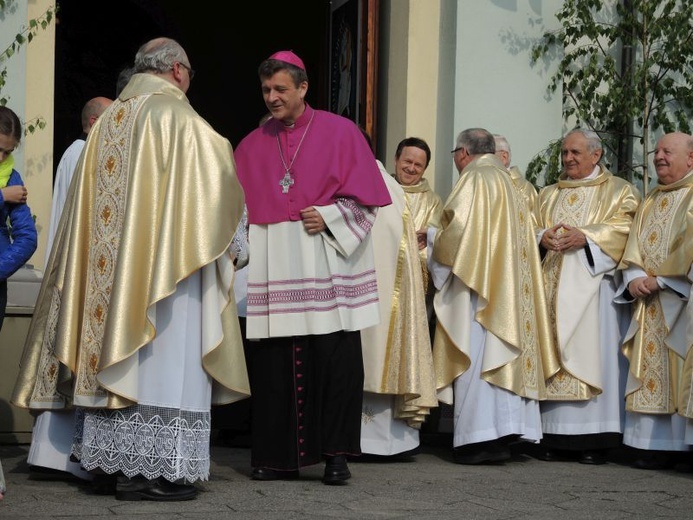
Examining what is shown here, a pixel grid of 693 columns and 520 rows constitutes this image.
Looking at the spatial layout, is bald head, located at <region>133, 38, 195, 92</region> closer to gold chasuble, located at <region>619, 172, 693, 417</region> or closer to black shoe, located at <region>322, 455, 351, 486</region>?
black shoe, located at <region>322, 455, 351, 486</region>

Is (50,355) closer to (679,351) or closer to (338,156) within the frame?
(338,156)

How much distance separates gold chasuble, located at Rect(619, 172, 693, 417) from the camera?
7.79m

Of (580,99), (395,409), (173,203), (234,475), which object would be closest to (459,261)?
(395,409)

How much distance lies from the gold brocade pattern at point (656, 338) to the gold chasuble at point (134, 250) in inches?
111

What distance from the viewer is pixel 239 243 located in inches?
245

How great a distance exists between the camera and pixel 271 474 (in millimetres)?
6559

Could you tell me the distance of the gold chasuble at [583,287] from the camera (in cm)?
807

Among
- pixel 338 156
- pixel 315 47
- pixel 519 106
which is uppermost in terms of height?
pixel 315 47

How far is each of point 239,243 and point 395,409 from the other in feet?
5.76

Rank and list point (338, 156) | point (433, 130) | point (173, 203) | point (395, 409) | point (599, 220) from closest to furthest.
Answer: point (173, 203)
point (338, 156)
point (395, 409)
point (599, 220)
point (433, 130)

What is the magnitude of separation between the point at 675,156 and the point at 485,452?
2.03 m

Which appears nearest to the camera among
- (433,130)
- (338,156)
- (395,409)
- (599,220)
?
(338,156)

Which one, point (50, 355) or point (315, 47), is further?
point (315, 47)

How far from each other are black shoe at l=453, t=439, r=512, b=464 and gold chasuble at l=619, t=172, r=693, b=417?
2.76 ft
